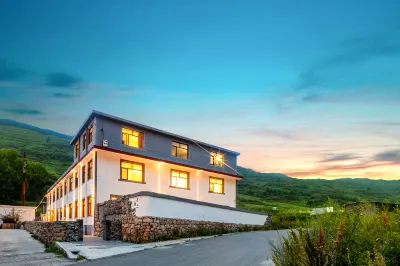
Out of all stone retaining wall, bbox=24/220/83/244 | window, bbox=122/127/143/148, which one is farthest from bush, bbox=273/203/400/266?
window, bbox=122/127/143/148

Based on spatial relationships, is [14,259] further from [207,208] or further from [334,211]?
[334,211]

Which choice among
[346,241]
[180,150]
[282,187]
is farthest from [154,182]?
[282,187]

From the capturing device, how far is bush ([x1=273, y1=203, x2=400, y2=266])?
21.0 feet

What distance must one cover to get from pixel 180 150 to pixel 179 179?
8.84 ft

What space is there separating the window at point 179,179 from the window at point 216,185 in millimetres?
3665

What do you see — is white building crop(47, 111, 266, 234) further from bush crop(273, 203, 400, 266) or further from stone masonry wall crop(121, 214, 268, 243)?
bush crop(273, 203, 400, 266)

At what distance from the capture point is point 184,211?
24.8 m

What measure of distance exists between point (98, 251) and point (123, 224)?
19.2 ft

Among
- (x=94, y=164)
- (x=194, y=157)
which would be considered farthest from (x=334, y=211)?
(x=194, y=157)

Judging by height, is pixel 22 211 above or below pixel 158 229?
below

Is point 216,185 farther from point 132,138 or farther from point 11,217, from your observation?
point 11,217

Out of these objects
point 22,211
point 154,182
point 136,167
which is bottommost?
point 22,211

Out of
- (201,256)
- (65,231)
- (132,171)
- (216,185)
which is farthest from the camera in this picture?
(216,185)

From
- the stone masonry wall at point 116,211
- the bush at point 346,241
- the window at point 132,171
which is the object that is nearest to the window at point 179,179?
the window at point 132,171
